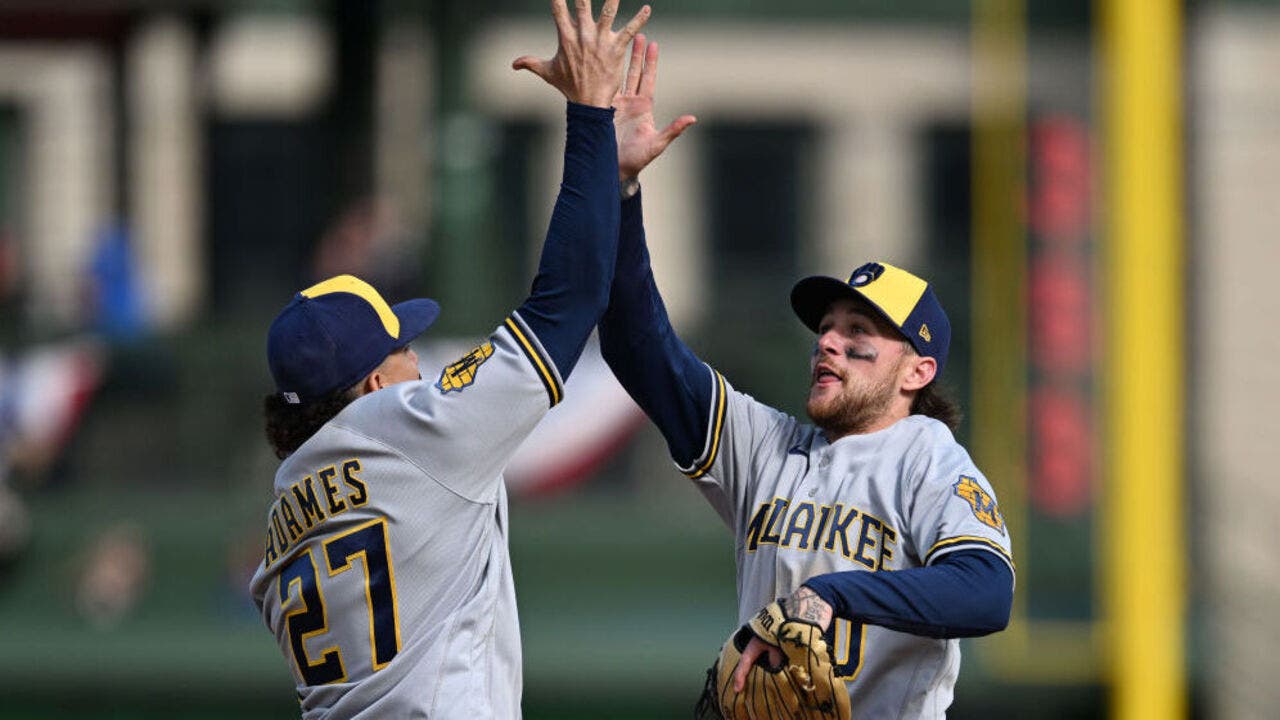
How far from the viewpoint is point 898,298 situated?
10.9 ft

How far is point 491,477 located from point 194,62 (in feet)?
24.1

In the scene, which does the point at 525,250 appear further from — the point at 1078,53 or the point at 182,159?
the point at 1078,53

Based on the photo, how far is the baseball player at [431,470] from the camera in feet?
10.2

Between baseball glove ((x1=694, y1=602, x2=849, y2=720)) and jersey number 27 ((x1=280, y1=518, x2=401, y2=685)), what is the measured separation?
1.80ft

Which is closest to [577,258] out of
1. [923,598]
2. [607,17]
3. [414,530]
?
[607,17]

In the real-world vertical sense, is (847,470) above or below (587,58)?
below

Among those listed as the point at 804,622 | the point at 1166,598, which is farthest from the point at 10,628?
the point at 804,622

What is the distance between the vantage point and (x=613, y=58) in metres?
3.20

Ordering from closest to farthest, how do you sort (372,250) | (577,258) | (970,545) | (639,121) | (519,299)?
1. (970,545)
2. (577,258)
3. (639,121)
4. (372,250)
5. (519,299)

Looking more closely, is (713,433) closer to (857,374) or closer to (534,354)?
(857,374)

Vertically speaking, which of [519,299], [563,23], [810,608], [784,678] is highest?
[563,23]

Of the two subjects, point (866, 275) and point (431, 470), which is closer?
point (431, 470)

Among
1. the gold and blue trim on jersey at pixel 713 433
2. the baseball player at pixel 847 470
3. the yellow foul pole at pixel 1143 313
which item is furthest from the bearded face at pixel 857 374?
the yellow foul pole at pixel 1143 313

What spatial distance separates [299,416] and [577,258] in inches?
22.6
